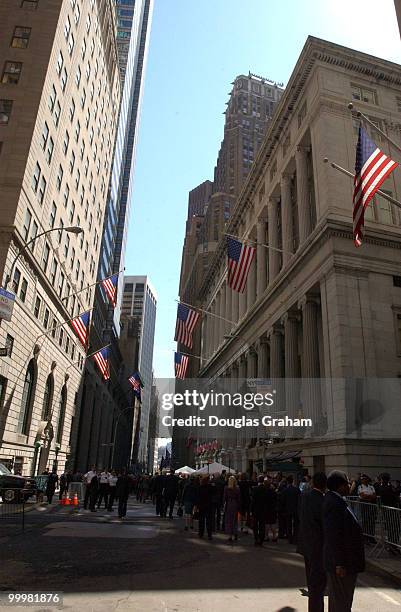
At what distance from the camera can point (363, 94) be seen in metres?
36.6

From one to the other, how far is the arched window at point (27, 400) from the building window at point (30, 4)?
2798 centimetres

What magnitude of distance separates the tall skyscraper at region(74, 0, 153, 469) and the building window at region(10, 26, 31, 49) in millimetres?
33874

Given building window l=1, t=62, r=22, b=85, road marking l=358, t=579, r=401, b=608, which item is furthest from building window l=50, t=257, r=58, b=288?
road marking l=358, t=579, r=401, b=608

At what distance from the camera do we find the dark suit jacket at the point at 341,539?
4.87 m

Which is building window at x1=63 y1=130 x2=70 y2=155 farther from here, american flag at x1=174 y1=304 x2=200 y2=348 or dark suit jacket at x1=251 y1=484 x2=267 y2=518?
dark suit jacket at x1=251 y1=484 x2=267 y2=518

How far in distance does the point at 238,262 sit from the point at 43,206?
57.5 feet

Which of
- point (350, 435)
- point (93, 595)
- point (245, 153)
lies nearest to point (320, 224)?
point (350, 435)

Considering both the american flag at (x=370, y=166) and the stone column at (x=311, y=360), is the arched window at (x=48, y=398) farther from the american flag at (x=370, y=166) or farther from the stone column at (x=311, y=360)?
the american flag at (x=370, y=166)

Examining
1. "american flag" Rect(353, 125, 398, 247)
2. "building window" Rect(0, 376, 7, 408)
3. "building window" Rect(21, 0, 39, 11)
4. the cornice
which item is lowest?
"building window" Rect(0, 376, 7, 408)

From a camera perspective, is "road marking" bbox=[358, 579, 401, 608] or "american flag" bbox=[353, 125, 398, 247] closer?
"road marking" bbox=[358, 579, 401, 608]

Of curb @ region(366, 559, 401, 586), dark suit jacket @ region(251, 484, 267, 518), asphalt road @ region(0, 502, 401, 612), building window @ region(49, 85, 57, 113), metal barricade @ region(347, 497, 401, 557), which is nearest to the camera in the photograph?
asphalt road @ region(0, 502, 401, 612)

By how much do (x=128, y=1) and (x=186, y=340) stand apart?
117m

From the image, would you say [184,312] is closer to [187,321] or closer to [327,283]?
[187,321]

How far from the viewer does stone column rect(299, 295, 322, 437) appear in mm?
30678
